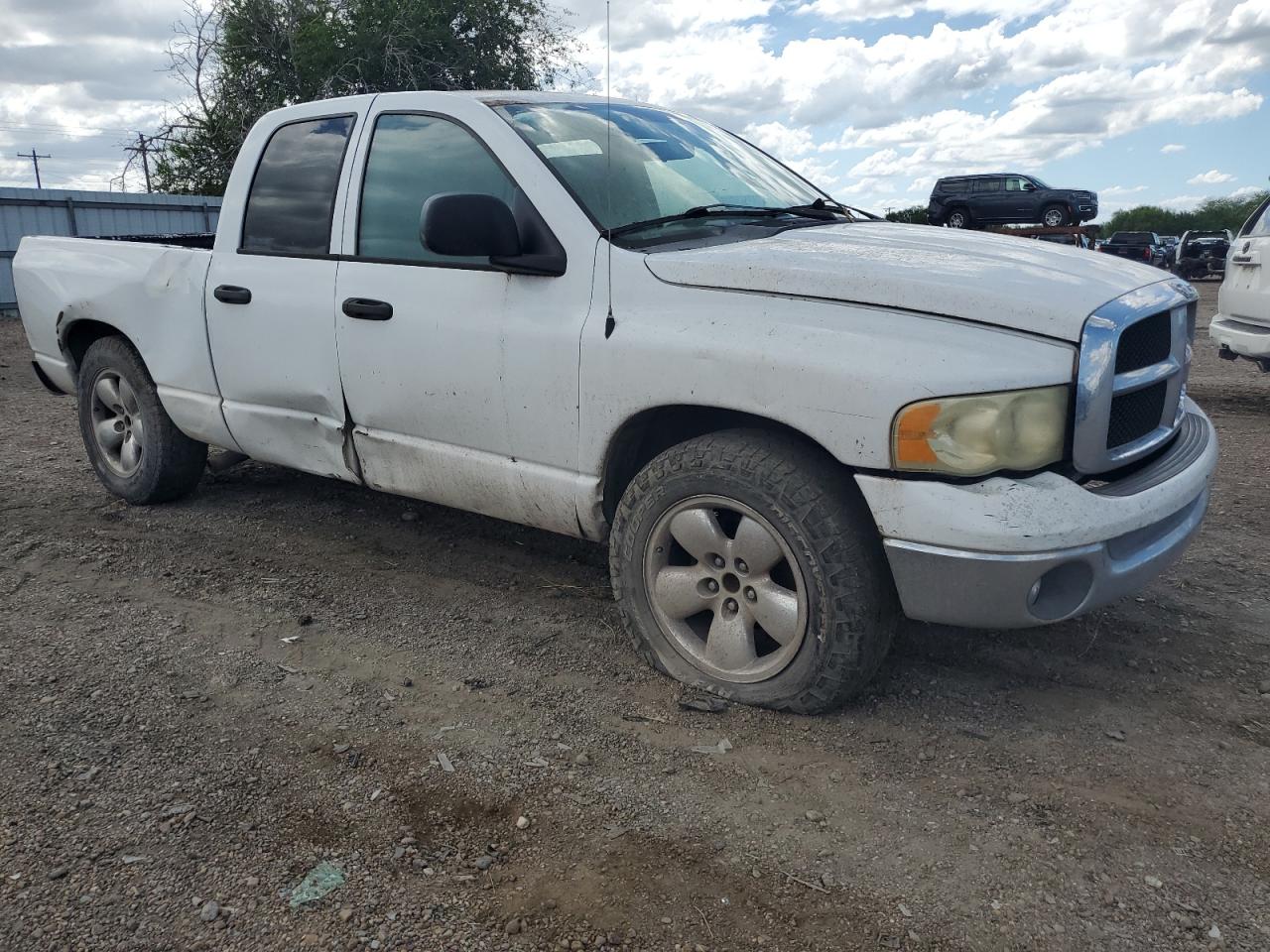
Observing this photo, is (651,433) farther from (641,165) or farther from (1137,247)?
(1137,247)

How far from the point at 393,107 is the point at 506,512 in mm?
1664

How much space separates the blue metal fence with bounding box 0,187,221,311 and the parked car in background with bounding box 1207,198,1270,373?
15953mm

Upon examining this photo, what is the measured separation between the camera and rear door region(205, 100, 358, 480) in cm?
413

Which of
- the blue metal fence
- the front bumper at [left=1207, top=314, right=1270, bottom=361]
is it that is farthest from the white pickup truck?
the blue metal fence

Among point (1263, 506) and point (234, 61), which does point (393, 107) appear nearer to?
point (1263, 506)

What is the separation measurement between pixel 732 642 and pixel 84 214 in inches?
772

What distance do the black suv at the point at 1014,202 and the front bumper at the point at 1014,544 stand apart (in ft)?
98.6

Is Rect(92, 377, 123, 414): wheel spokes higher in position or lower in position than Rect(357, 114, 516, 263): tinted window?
lower

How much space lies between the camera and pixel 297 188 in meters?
4.32

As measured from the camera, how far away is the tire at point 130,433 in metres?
5.14

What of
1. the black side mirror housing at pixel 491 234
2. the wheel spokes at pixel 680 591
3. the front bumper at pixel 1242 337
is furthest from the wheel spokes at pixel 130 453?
the front bumper at pixel 1242 337

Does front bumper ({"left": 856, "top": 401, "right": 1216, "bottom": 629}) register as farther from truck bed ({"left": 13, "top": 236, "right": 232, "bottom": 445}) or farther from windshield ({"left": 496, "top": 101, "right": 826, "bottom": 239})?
truck bed ({"left": 13, "top": 236, "right": 232, "bottom": 445})

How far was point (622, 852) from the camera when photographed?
2506mm

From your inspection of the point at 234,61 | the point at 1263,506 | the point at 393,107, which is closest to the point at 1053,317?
the point at 393,107
